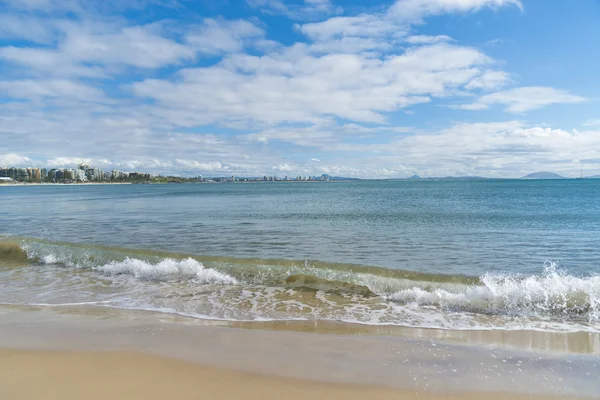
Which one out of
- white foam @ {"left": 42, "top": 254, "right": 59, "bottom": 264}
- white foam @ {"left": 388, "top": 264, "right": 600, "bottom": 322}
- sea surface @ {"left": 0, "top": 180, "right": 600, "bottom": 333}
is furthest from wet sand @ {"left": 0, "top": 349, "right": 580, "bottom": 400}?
white foam @ {"left": 42, "top": 254, "right": 59, "bottom": 264}

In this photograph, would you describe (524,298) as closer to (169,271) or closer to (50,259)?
(169,271)

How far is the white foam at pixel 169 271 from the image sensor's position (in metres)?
13.0

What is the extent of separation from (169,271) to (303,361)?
9.01 metres

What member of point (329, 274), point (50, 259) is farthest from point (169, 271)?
point (50, 259)

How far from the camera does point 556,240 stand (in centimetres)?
2034

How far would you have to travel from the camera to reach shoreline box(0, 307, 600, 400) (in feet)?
17.9

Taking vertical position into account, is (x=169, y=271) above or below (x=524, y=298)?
below

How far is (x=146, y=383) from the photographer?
5.57m

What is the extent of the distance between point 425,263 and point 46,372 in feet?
42.3

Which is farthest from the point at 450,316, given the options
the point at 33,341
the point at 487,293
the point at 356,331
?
the point at 33,341

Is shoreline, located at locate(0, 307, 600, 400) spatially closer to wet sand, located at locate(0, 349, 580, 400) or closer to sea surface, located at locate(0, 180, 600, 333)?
wet sand, located at locate(0, 349, 580, 400)

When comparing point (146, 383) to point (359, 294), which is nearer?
point (146, 383)

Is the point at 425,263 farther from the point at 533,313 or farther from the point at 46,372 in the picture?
the point at 46,372

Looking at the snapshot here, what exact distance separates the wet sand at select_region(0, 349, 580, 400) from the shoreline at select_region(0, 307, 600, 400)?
28 millimetres
